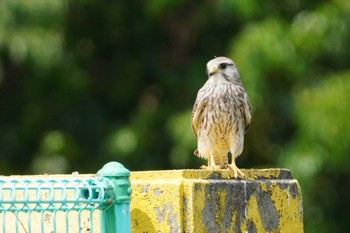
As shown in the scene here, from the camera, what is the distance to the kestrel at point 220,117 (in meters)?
7.33

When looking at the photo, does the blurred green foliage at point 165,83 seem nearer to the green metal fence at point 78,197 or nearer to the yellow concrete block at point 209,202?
the yellow concrete block at point 209,202

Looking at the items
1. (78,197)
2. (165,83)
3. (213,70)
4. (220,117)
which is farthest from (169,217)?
(165,83)

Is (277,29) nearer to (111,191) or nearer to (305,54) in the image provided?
(305,54)

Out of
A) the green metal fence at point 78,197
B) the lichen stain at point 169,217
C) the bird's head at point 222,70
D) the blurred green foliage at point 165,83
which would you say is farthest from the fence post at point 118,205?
the blurred green foliage at point 165,83

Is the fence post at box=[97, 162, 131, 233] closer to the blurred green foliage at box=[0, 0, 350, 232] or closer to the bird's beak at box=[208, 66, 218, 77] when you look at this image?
the bird's beak at box=[208, 66, 218, 77]

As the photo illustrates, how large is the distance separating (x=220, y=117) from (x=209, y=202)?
267 cm

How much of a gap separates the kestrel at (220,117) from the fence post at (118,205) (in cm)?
284

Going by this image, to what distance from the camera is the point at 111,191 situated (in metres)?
4.38

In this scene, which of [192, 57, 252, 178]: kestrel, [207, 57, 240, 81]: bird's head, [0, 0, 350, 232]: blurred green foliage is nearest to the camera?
[192, 57, 252, 178]: kestrel

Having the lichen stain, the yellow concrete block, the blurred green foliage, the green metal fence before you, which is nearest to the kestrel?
the yellow concrete block

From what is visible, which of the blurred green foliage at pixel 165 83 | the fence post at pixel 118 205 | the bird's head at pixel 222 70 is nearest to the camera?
the fence post at pixel 118 205

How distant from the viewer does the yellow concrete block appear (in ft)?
14.9

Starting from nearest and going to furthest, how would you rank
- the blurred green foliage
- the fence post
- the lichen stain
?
the fence post
the lichen stain
the blurred green foliage

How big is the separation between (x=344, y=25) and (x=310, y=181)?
1460 millimetres
